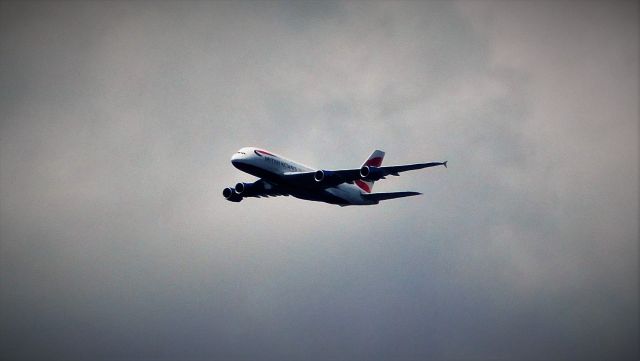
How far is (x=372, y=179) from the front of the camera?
2451 inches

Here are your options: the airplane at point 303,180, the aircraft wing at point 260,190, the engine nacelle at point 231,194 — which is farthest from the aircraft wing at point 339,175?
the engine nacelle at point 231,194

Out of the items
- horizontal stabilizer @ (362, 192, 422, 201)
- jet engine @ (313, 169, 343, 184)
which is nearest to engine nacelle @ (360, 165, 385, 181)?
jet engine @ (313, 169, 343, 184)

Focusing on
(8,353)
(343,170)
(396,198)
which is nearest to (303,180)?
(343,170)

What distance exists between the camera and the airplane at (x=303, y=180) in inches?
2461

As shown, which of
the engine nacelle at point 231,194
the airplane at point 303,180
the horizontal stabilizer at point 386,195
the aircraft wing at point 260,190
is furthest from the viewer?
the engine nacelle at point 231,194

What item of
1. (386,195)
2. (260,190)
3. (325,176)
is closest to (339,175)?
(325,176)

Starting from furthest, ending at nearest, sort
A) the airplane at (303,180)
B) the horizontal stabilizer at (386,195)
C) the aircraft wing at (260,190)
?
the aircraft wing at (260,190), the horizontal stabilizer at (386,195), the airplane at (303,180)

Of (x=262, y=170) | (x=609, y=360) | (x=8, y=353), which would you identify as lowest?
(x=8, y=353)

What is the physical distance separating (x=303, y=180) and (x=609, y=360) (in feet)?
255

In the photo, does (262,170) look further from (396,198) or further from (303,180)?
(396,198)

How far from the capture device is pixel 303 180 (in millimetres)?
64938

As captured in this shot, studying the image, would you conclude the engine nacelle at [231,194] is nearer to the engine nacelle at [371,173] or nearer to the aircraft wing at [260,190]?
the aircraft wing at [260,190]

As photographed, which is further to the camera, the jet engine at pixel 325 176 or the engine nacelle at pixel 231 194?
the engine nacelle at pixel 231 194

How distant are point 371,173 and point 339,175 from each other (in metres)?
3.82
